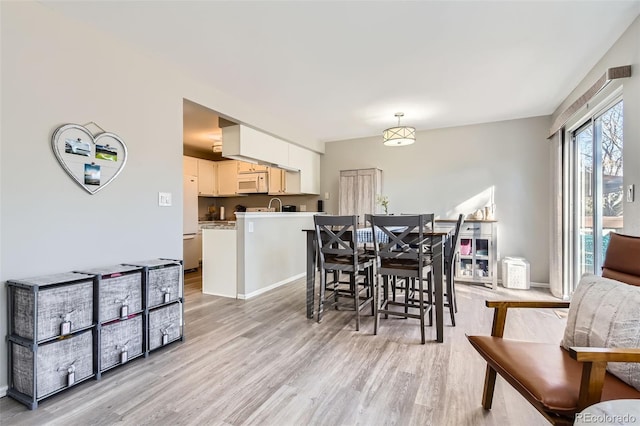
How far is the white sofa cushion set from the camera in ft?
4.01

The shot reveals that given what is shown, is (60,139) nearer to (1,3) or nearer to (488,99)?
(1,3)

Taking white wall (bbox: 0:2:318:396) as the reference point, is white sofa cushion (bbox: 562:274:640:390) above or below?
below

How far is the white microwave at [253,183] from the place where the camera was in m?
5.97

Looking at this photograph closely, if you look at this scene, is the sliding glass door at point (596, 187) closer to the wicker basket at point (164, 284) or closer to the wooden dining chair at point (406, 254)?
the wooden dining chair at point (406, 254)

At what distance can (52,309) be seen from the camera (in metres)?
1.80

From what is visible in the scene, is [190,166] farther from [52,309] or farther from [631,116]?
[631,116]

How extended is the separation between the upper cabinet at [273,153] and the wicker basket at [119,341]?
2.41 m

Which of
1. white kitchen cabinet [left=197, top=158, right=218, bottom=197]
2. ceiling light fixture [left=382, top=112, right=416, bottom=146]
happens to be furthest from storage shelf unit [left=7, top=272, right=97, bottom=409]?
white kitchen cabinet [left=197, top=158, right=218, bottom=197]

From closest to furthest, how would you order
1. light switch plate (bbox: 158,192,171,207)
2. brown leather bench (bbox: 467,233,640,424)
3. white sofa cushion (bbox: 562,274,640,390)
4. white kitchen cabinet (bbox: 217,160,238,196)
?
1. brown leather bench (bbox: 467,233,640,424)
2. white sofa cushion (bbox: 562,274,640,390)
3. light switch plate (bbox: 158,192,171,207)
4. white kitchen cabinet (bbox: 217,160,238,196)

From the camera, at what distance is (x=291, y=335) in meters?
2.75

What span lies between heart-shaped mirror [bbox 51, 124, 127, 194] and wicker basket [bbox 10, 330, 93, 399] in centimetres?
106

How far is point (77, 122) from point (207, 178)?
439 centimetres

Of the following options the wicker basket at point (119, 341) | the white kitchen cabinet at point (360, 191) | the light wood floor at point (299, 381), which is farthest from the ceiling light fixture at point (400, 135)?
the wicker basket at point (119, 341)

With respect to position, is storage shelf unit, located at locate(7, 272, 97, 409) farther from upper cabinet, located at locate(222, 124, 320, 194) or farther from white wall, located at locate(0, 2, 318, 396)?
upper cabinet, located at locate(222, 124, 320, 194)
